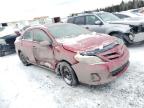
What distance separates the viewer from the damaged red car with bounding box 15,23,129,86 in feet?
14.6

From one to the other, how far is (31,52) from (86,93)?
2609 millimetres

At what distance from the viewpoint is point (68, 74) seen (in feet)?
16.9

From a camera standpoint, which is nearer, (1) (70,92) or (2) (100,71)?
(2) (100,71)

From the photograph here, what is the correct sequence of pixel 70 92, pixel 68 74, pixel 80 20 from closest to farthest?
1. pixel 70 92
2. pixel 68 74
3. pixel 80 20

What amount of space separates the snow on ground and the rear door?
0.50 m

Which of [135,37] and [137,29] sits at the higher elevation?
[137,29]

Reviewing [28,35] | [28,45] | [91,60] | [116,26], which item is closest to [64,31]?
[28,45]

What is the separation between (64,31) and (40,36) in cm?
71

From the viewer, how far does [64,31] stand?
602cm

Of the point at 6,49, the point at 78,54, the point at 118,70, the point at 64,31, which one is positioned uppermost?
the point at 64,31

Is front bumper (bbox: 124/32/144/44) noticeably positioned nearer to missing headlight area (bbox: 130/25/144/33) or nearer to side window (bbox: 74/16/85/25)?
missing headlight area (bbox: 130/25/144/33)

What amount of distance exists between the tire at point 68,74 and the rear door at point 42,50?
492mm

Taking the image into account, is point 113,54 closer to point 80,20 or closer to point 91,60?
point 91,60

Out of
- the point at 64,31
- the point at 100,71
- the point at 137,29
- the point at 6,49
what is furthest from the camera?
the point at 6,49
